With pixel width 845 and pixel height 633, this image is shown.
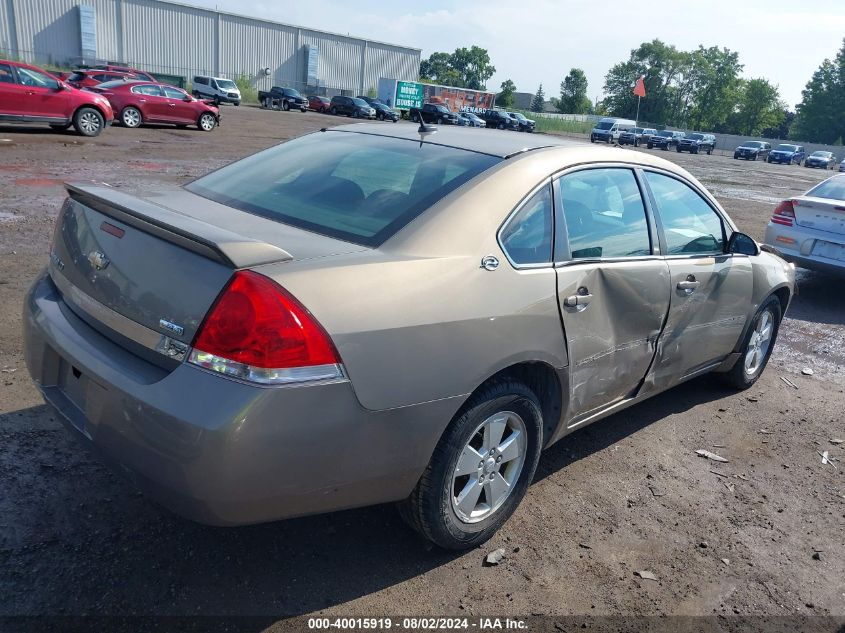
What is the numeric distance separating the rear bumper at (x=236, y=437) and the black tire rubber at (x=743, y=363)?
3.18 m

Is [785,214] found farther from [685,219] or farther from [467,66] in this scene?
[467,66]

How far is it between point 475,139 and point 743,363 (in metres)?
2.81

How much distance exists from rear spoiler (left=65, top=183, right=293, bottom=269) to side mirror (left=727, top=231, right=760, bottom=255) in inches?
128

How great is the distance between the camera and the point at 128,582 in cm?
263

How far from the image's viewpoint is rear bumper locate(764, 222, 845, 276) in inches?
318

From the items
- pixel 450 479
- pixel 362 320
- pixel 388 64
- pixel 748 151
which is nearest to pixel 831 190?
pixel 450 479

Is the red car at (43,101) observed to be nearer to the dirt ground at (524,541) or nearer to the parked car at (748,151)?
the dirt ground at (524,541)

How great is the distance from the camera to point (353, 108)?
49875 mm

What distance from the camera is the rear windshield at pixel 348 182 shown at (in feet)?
9.57

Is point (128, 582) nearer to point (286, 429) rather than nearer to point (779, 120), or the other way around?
point (286, 429)

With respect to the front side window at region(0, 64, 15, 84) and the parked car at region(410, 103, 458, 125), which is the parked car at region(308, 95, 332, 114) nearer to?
the parked car at region(410, 103, 458, 125)

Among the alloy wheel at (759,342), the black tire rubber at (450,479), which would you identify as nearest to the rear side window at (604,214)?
the black tire rubber at (450,479)

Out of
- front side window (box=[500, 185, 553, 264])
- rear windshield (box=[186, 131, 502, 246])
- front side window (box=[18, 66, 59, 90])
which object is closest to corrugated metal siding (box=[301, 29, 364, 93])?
front side window (box=[18, 66, 59, 90])

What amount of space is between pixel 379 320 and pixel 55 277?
1.56m
